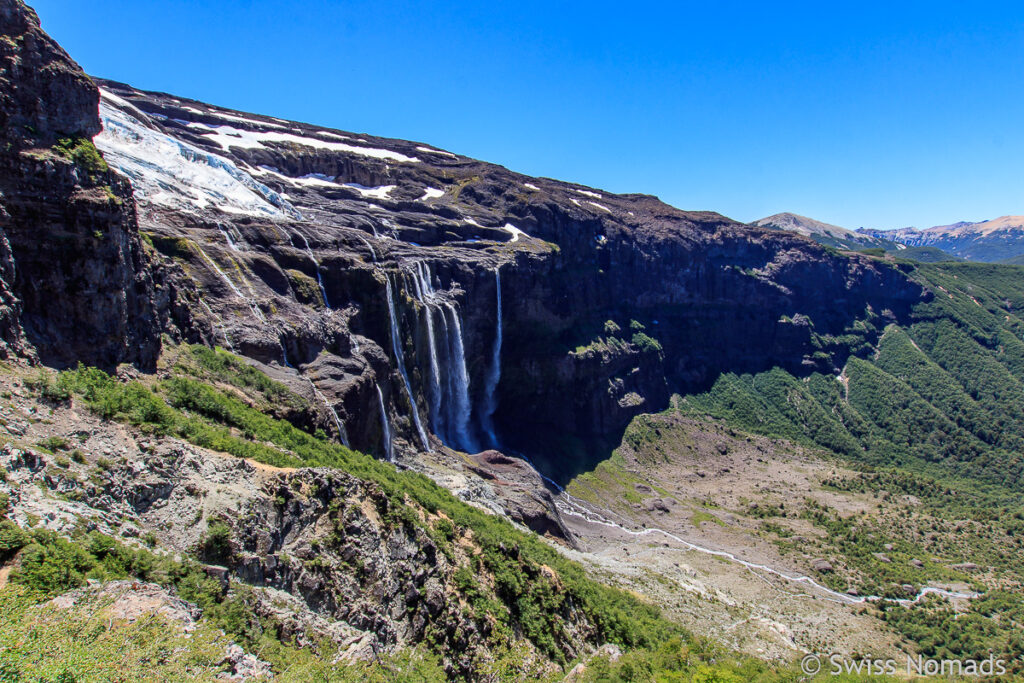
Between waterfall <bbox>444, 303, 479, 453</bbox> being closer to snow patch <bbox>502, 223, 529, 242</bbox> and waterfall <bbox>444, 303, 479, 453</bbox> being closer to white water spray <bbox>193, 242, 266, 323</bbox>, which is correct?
snow patch <bbox>502, 223, 529, 242</bbox>

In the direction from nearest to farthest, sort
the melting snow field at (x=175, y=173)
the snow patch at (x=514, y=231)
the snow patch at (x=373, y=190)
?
the melting snow field at (x=175, y=173) → the snow patch at (x=373, y=190) → the snow patch at (x=514, y=231)

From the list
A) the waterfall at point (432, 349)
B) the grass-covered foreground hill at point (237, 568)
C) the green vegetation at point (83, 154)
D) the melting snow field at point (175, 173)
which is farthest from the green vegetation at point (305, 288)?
the green vegetation at point (83, 154)

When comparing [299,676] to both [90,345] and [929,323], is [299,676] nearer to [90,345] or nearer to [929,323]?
[90,345]

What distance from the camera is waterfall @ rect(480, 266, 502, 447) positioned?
244 feet

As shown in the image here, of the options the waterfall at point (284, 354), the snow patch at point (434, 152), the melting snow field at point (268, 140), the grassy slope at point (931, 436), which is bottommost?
the grassy slope at point (931, 436)

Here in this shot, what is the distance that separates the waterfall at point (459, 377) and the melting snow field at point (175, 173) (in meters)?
24.0

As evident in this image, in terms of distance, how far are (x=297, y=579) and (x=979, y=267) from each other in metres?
223

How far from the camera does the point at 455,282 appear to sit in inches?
2694

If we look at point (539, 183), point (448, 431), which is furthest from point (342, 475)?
point (539, 183)

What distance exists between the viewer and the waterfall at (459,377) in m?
64.2

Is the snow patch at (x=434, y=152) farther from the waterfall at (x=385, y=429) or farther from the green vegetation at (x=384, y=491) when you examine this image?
the green vegetation at (x=384, y=491)

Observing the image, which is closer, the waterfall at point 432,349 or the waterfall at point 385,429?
the waterfall at point 385,429

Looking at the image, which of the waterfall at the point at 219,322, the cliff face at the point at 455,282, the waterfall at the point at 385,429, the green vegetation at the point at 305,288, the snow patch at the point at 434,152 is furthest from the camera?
the snow patch at the point at 434,152

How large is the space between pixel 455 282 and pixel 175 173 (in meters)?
33.6
